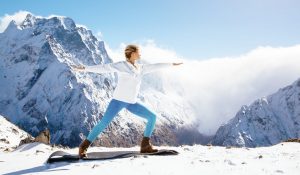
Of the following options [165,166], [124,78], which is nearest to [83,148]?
[124,78]

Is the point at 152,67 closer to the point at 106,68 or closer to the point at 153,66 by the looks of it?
the point at 153,66

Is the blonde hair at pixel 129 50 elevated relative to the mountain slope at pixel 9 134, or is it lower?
lower

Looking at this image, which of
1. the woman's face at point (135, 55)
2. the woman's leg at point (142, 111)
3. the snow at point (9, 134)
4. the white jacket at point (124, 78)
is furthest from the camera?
the snow at point (9, 134)

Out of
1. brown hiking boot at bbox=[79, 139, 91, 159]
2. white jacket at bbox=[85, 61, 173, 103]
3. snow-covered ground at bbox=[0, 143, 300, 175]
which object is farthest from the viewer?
brown hiking boot at bbox=[79, 139, 91, 159]

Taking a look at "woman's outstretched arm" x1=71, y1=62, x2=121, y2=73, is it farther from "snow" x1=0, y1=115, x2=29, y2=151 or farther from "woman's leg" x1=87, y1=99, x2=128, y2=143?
"snow" x1=0, y1=115, x2=29, y2=151

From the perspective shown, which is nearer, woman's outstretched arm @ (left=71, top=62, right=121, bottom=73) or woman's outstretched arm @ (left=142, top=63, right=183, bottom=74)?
woman's outstretched arm @ (left=71, top=62, right=121, bottom=73)

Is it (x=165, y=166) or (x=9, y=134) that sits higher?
(x=9, y=134)

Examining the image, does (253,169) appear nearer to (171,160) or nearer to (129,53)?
(171,160)

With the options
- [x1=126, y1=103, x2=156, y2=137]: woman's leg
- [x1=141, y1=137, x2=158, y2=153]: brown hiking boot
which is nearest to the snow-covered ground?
[x1=141, y1=137, x2=158, y2=153]: brown hiking boot

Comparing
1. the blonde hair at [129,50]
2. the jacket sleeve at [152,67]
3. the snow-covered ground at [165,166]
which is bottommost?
the snow-covered ground at [165,166]

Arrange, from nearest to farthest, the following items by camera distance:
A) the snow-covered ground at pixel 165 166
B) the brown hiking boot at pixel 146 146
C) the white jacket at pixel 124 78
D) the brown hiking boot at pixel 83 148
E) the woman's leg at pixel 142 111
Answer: the snow-covered ground at pixel 165 166
the white jacket at pixel 124 78
the brown hiking boot at pixel 83 148
the woman's leg at pixel 142 111
the brown hiking boot at pixel 146 146

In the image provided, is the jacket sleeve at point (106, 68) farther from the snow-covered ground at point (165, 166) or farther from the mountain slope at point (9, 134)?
the mountain slope at point (9, 134)

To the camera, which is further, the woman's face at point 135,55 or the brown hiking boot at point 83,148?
the woman's face at point 135,55

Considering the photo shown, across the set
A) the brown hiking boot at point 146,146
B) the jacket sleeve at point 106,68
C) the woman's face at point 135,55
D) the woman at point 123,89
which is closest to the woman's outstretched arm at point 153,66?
the woman at point 123,89
